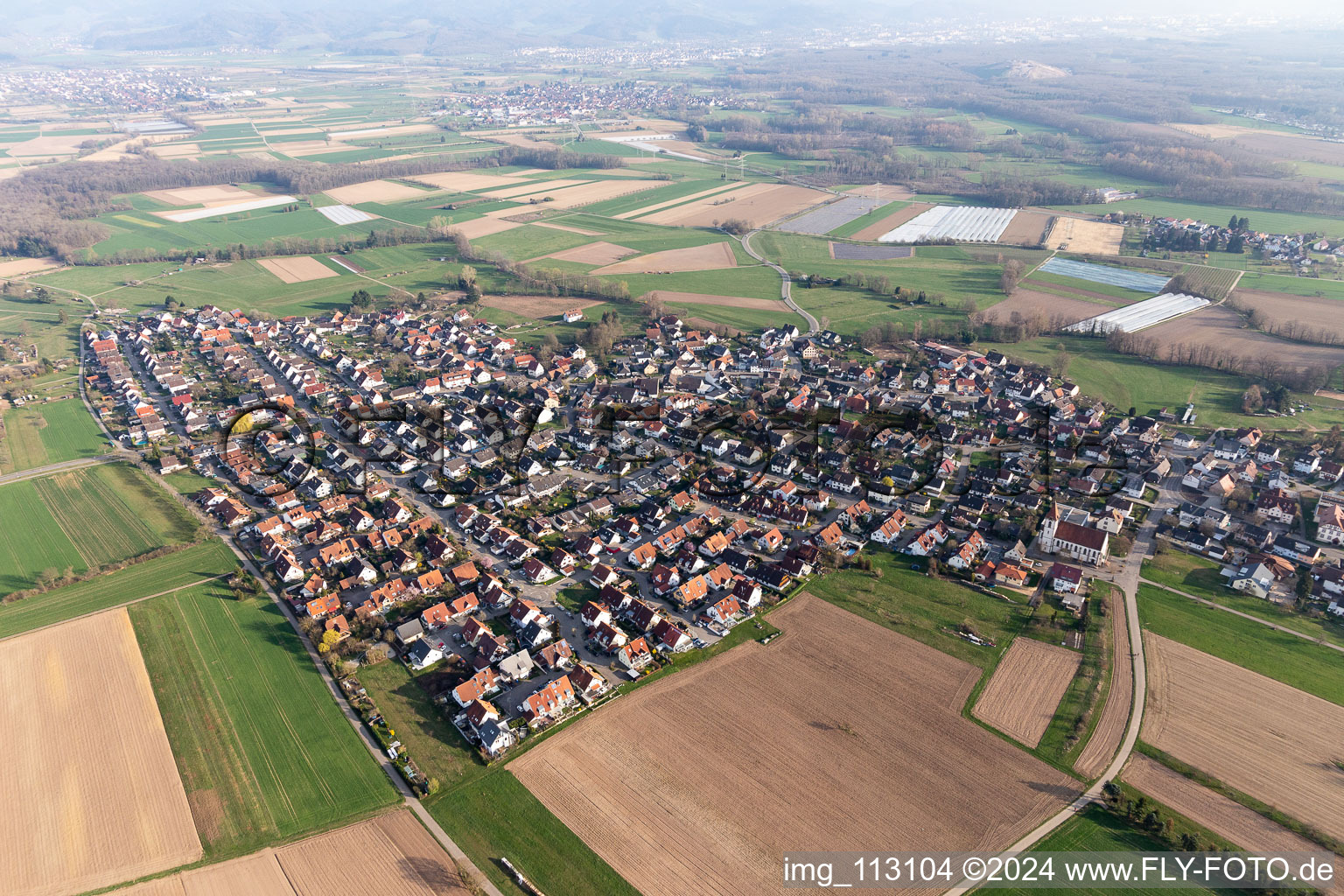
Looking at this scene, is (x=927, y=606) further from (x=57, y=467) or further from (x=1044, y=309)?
(x=57, y=467)

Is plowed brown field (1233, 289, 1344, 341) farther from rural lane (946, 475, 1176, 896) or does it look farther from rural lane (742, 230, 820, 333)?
rural lane (742, 230, 820, 333)


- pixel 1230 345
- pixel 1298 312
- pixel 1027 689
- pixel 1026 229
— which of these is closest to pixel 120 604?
pixel 1027 689

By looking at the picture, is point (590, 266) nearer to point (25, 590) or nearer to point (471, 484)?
point (471, 484)

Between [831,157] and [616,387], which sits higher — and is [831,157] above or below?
above

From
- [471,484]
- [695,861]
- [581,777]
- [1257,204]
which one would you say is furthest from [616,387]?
[1257,204]

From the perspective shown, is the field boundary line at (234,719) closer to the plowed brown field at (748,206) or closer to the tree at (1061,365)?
the tree at (1061,365)

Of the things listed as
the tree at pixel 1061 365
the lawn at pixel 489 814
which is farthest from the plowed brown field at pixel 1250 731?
the tree at pixel 1061 365

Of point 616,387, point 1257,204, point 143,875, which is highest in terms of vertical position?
point 1257,204

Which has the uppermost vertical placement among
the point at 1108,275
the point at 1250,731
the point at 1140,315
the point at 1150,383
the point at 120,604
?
the point at 1108,275
